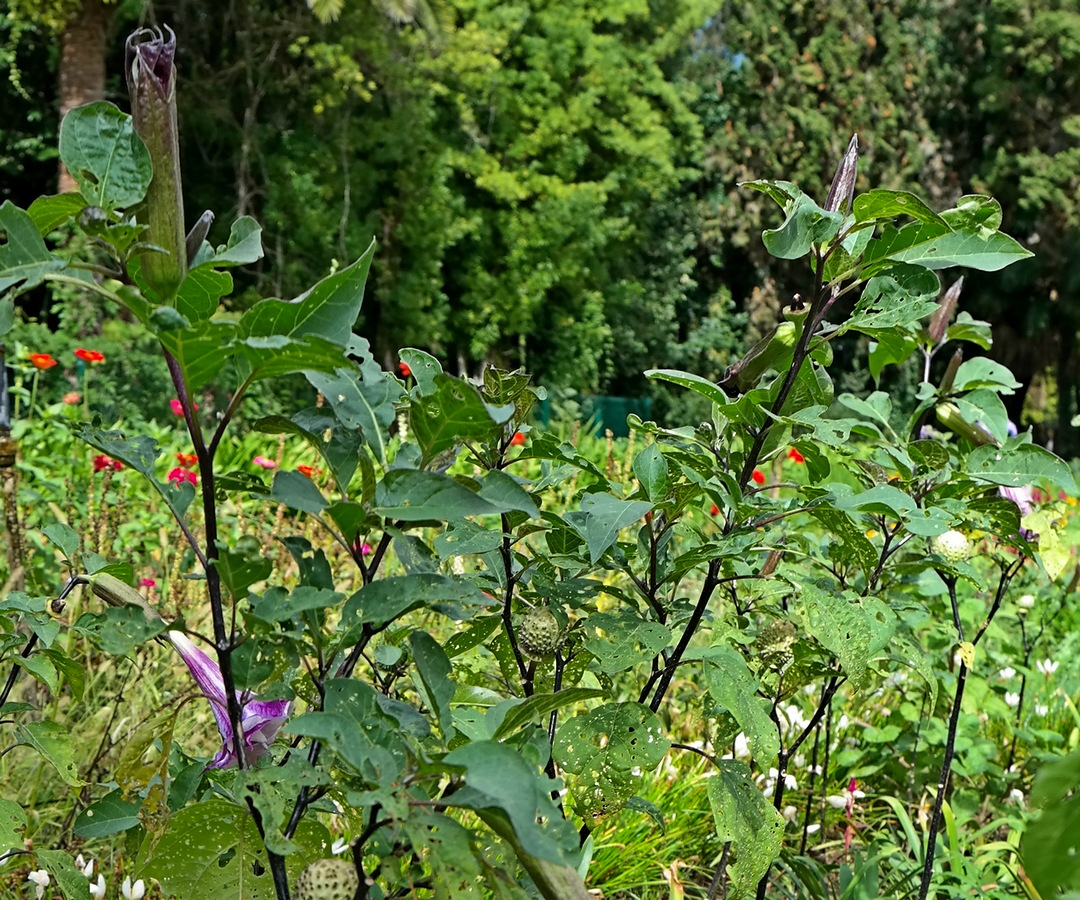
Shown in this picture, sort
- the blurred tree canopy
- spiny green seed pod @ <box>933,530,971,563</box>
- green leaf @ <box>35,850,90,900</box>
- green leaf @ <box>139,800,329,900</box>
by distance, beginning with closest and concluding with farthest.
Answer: green leaf @ <box>139,800,329,900</box> < green leaf @ <box>35,850,90,900</box> < spiny green seed pod @ <box>933,530,971,563</box> < the blurred tree canopy

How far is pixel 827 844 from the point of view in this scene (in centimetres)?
204

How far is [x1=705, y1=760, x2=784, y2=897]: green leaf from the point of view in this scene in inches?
38.4

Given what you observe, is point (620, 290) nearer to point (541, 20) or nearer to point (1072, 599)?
point (541, 20)

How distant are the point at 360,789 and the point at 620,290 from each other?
582 inches

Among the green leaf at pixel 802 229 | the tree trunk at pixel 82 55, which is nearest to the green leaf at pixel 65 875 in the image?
the green leaf at pixel 802 229

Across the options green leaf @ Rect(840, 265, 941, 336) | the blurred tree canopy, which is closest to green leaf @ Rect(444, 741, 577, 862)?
green leaf @ Rect(840, 265, 941, 336)

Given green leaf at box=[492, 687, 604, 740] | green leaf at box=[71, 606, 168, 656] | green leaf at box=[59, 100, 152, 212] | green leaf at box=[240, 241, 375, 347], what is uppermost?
green leaf at box=[59, 100, 152, 212]

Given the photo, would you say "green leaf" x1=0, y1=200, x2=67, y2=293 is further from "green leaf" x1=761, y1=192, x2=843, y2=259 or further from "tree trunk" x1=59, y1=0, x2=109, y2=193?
"tree trunk" x1=59, y1=0, x2=109, y2=193

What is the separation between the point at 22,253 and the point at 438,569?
1.21 feet

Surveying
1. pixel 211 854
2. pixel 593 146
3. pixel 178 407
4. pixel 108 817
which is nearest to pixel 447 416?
pixel 211 854

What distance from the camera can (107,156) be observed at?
0.64 metres

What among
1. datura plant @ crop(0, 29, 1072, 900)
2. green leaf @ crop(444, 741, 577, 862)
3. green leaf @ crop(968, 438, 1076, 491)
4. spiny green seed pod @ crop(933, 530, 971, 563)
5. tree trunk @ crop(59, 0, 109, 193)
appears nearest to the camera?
green leaf @ crop(444, 741, 577, 862)

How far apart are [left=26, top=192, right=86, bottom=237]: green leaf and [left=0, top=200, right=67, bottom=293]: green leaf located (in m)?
0.02

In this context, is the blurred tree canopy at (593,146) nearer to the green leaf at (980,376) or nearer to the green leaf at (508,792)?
the green leaf at (980,376)
